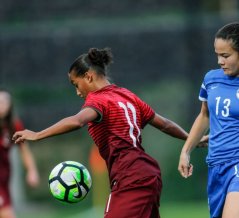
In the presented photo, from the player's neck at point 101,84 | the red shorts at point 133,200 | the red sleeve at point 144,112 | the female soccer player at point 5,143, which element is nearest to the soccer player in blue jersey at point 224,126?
the red shorts at point 133,200

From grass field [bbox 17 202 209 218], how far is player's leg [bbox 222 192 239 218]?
23.4ft

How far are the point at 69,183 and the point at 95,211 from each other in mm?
7775

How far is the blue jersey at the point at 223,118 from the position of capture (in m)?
7.04

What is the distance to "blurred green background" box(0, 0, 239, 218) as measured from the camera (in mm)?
16141

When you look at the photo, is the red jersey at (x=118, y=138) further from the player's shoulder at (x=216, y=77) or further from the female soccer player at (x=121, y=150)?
the player's shoulder at (x=216, y=77)

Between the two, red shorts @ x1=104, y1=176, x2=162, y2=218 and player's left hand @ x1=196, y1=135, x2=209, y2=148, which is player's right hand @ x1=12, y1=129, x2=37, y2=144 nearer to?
red shorts @ x1=104, y1=176, x2=162, y2=218

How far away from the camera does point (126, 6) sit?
24609 mm

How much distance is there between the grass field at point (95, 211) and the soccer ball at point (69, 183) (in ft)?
21.6

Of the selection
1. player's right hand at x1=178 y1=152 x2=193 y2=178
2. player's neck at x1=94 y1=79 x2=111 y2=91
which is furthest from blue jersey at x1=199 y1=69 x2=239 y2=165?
player's neck at x1=94 y1=79 x2=111 y2=91

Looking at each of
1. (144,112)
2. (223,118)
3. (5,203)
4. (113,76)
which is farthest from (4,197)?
(113,76)

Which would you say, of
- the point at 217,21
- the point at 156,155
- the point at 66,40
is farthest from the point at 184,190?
the point at 66,40

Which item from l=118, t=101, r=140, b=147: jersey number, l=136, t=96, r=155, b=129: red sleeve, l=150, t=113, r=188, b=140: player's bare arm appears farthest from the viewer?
l=150, t=113, r=188, b=140: player's bare arm

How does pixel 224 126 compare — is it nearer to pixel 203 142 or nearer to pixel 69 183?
pixel 203 142

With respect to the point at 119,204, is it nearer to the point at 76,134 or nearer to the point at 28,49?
the point at 76,134
